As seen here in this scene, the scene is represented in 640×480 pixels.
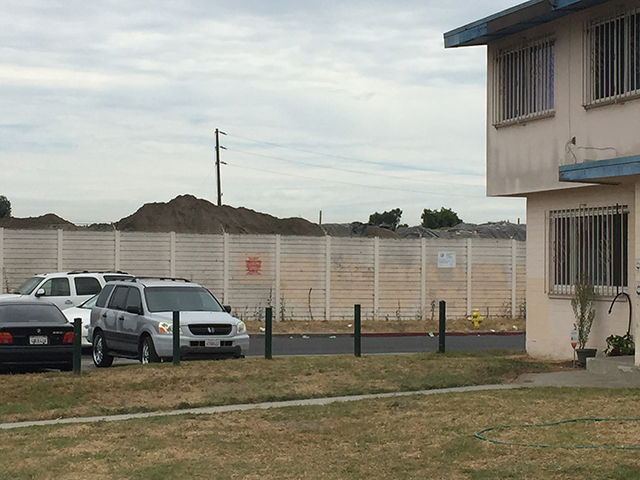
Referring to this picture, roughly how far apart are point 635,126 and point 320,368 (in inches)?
259

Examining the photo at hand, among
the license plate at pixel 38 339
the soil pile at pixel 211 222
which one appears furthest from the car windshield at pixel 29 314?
the soil pile at pixel 211 222

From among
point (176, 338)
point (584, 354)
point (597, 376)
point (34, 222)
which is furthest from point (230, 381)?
point (34, 222)

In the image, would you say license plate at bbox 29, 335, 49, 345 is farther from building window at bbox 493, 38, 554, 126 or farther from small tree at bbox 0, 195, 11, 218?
small tree at bbox 0, 195, 11, 218

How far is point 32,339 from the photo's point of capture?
17172 millimetres

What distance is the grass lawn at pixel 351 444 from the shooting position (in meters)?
9.30

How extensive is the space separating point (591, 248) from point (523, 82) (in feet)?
11.7

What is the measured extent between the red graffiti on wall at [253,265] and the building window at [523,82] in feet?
46.5

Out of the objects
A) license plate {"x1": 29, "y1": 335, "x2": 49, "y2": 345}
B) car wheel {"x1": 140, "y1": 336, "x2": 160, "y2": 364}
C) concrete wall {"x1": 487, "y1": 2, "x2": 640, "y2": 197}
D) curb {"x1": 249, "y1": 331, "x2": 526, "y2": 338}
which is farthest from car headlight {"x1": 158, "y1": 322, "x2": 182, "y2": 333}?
curb {"x1": 249, "y1": 331, "x2": 526, "y2": 338}

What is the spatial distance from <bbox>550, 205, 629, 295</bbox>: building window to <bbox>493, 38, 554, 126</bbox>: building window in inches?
80.2

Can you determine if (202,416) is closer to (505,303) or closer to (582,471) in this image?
(582,471)

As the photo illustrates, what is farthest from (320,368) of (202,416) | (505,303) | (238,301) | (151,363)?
(505,303)

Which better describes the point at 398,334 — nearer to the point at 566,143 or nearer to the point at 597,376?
the point at 566,143

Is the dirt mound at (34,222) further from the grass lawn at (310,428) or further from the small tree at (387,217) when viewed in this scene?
the small tree at (387,217)

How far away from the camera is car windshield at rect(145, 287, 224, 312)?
19.3m
